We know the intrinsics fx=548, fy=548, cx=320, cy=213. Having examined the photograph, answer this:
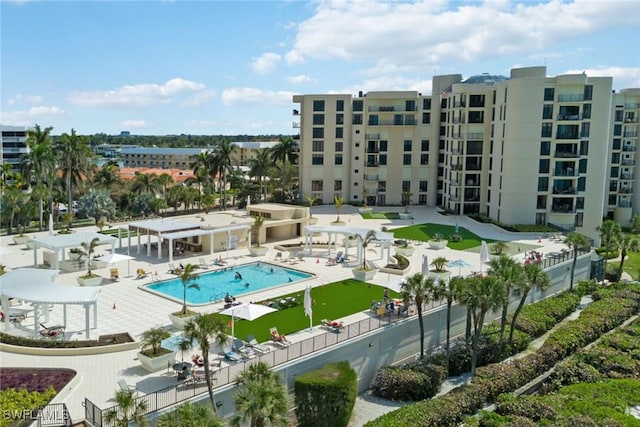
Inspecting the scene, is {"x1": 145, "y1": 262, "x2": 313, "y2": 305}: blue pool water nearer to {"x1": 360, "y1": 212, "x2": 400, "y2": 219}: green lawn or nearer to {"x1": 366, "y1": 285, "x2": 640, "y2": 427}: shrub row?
{"x1": 366, "y1": 285, "x2": 640, "y2": 427}: shrub row

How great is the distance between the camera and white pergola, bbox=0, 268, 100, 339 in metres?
24.7

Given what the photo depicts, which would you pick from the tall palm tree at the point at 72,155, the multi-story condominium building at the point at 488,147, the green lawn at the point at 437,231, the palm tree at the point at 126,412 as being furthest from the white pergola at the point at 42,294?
the multi-story condominium building at the point at 488,147

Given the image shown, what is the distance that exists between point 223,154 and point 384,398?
49.5 metres

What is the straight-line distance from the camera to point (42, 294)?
2534 cm

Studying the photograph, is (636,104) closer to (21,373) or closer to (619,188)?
(619,188)

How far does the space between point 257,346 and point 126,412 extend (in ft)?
26.2

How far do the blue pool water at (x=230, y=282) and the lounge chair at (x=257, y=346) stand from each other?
24.8 ft

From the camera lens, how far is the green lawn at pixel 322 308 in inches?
1045

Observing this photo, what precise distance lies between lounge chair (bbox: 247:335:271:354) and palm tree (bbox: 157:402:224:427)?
777 centimetres

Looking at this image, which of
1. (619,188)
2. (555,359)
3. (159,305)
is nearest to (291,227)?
(159,305)

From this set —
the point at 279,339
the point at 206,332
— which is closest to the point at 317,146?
the point at 279,339

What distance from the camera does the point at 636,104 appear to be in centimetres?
7156

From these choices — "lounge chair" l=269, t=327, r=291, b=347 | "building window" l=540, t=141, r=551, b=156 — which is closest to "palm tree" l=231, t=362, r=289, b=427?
"lounge chair" l=269, t=327, r=291, b=347

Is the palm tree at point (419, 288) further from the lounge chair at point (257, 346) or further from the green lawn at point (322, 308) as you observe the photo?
the lounge chair at point (257, 346)
